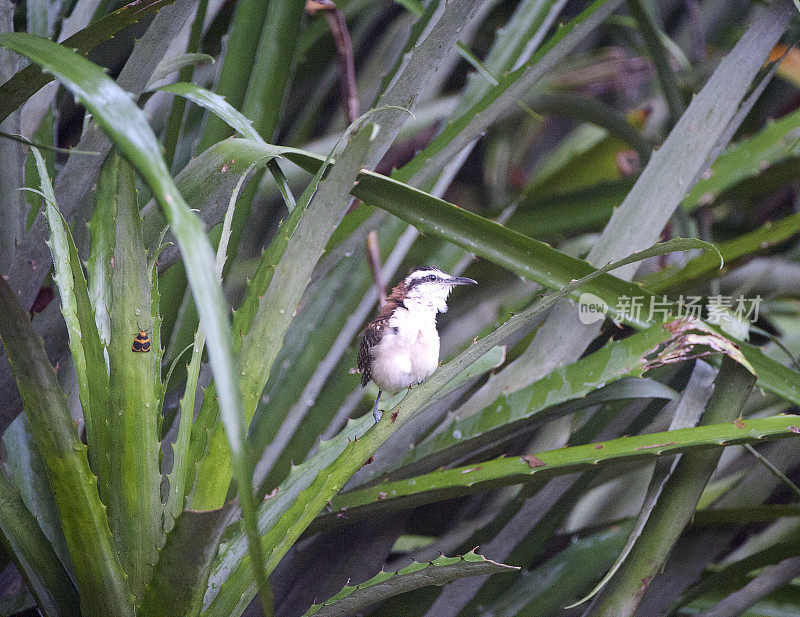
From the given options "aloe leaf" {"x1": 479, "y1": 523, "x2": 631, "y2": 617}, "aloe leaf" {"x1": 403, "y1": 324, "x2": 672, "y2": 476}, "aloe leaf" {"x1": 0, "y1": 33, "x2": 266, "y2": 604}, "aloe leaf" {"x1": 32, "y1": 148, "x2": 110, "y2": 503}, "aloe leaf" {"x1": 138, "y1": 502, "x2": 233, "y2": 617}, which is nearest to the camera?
"aloe leaf" {"x1": 0, "y1": 33, "x2": 266, "y2": 604}

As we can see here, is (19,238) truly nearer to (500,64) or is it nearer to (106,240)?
(106,240)

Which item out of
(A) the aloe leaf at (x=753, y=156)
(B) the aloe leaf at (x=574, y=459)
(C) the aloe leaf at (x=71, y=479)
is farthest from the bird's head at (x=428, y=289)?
(A) the aloe leaf at (x=753, y=156)

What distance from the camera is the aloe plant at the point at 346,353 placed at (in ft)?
2.27

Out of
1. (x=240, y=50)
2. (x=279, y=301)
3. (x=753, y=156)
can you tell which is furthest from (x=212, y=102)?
(x=753, y=156)

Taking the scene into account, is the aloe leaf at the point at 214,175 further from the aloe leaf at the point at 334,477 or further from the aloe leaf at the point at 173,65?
the aloe leaf at the point at 334,477

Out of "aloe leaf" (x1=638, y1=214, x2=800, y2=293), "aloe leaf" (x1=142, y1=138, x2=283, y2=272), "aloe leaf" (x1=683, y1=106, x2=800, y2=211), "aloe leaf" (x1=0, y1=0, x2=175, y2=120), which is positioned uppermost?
"aloe leaf" (x1=683, y1=106, x2=800, y2=211)

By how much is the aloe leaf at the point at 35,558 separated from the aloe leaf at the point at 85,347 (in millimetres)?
100

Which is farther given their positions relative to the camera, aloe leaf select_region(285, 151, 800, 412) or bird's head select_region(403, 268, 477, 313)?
bird's head select_region(403, 268, 477, 313)

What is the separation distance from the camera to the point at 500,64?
4.08ft

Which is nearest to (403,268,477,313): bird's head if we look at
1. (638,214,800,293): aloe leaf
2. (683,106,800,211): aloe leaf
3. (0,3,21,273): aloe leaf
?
Answer: (638,214,800,293): aloe leaf

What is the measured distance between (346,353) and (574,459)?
0.51 metres

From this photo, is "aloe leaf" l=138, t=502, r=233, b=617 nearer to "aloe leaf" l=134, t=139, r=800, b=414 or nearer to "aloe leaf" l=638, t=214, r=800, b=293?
"aloe leaf" l=134, t=139, r=800, b=414

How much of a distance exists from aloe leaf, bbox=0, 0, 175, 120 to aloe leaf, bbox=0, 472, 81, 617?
1.37 ft

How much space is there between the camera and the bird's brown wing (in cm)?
Answer: 99
